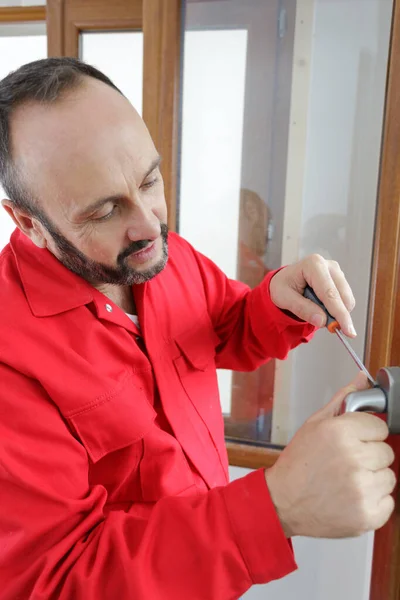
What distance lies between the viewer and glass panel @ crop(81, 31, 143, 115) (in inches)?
53.4

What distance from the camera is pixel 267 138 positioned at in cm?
123

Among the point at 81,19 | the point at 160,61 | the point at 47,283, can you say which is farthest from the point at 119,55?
the point at 47,283

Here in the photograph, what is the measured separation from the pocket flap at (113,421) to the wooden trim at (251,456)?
622 millimetres

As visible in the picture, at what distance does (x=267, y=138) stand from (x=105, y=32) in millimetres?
539

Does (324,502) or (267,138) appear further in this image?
(267,138)

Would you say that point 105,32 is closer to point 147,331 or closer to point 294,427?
point 147,331

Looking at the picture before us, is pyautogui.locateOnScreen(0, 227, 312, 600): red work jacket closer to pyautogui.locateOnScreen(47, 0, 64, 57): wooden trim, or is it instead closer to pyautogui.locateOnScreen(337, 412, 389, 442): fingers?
pyautogui.locateOnScreen(337, 412, 389, 442): fingers

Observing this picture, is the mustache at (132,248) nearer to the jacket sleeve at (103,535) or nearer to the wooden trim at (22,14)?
the jacket sleeve at (103,535)

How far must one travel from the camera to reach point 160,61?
43.4 inches

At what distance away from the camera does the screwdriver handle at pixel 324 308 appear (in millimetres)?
713

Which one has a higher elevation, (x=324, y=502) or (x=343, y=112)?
(x=343, y=112)

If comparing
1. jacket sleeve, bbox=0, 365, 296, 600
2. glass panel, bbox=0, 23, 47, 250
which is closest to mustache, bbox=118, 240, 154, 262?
jacket sleeve, bbox=0, 365, 296, 600

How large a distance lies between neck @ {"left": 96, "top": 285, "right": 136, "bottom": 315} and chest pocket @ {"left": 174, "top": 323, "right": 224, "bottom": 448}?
98 mm

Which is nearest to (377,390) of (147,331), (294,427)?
(147,331)
